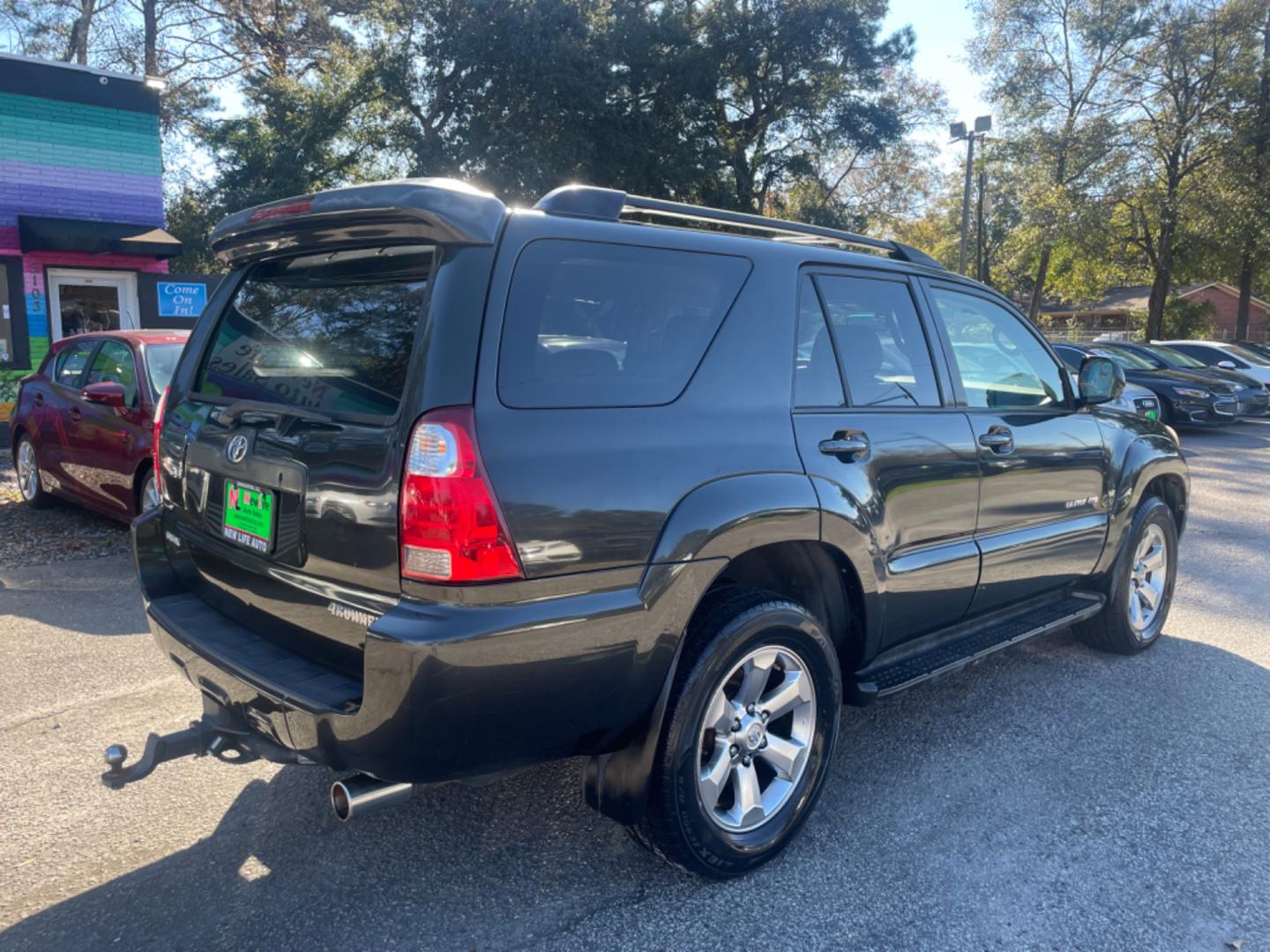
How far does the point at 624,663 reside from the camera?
8.18ft

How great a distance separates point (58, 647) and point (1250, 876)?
5.09 metres

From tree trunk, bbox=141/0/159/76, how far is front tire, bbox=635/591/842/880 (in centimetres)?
2984

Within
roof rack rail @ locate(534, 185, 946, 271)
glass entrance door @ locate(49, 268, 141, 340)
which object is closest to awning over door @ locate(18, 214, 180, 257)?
glass entrance door @ locate(49, 268, 141, 340)

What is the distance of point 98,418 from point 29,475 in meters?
1.97

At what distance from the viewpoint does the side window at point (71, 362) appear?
7.24 metres

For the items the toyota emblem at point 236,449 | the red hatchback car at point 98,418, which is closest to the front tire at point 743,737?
the toyota emblem at point 236,449

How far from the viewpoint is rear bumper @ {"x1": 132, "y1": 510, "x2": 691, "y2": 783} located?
7.40 feet

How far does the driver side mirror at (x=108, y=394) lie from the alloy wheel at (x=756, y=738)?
515 cm

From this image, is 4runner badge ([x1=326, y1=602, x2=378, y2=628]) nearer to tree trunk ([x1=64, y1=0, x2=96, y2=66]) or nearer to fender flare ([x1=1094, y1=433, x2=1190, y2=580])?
fender flare ([x1=1094, y1=433, x2=1190, y2=580])

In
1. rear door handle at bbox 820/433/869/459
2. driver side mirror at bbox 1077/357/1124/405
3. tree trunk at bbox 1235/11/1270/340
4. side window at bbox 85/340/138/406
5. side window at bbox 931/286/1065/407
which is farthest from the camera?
tree trunk at bbox 1235/11/1270/340

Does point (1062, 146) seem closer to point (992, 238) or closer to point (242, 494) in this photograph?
point (992, 238)

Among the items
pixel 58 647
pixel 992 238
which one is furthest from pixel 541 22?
pixel 992 238

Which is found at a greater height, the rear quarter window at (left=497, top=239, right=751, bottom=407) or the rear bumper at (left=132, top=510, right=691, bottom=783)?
the rear quarter window at (left=497, top=239, right=751, bottom=407)

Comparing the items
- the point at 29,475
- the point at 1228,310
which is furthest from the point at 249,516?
the point at 1228,310
